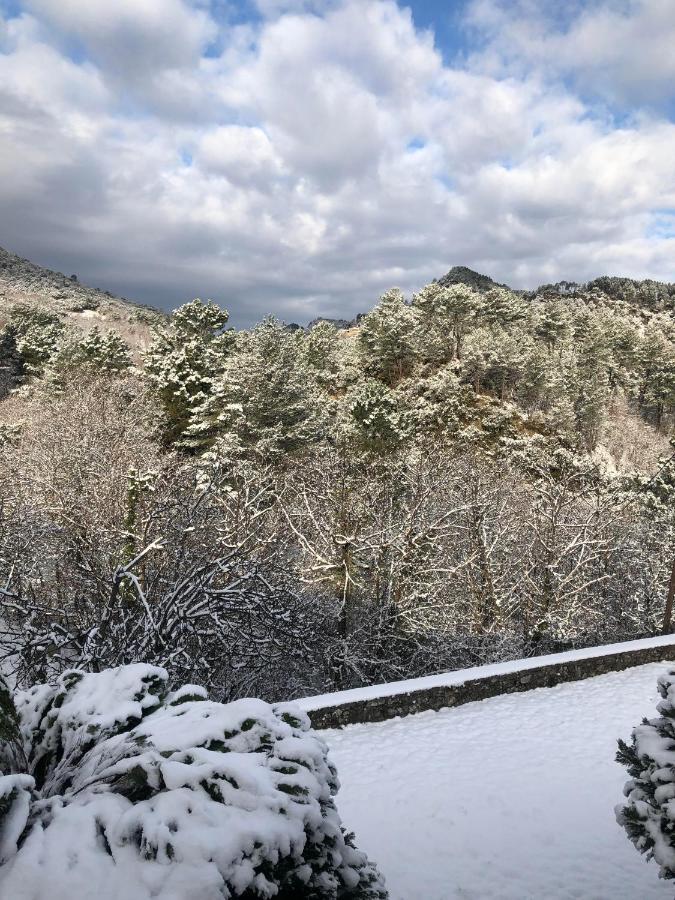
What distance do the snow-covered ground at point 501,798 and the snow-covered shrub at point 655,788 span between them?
1.56 m

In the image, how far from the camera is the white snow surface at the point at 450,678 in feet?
21.3

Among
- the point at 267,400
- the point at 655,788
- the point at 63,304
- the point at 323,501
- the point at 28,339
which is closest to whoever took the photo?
the point at 655,788

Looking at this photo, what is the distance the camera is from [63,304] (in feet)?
202

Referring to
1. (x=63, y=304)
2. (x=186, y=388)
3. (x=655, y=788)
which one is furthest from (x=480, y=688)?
(x=63, y=304)

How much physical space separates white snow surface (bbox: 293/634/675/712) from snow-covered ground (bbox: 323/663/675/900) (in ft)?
1.17

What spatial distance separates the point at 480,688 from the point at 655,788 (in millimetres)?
4155

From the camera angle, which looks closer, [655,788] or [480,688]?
[655,788]

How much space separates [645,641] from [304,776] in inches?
351

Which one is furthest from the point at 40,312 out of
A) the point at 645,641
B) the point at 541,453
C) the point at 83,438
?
the point at 645,641

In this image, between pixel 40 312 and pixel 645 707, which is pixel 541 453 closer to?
pixel 645 707

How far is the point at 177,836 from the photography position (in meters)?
1.74

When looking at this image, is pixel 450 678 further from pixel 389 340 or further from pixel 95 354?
pixel 389 340

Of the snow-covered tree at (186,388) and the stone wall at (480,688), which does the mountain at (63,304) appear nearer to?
the snow-covered tree at (186,388)

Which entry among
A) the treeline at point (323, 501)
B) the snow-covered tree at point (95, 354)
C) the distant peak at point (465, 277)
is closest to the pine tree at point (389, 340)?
the treeline at point (323, 501)
